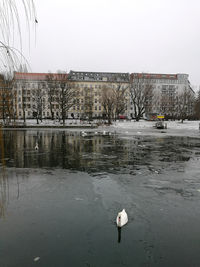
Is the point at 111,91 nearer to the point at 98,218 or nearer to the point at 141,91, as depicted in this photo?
the point at 141,91

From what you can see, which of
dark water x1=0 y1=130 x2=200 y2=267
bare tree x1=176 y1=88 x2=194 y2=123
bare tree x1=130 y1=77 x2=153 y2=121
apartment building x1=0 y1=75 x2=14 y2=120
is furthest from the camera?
bare tree x1=130 y1=77 x2=153 y2=121

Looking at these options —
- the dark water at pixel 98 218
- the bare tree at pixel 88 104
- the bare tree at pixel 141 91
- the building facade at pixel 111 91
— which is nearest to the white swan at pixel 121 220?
the dark water at pixel 98 218

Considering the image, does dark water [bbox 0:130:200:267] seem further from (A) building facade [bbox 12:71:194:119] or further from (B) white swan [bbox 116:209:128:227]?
(A) building facade [bbox 12:71:194:119]

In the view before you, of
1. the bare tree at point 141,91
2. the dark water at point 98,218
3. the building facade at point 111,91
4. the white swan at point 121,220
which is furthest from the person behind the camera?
the building facade at point 111,91

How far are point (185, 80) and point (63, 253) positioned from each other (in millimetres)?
131125

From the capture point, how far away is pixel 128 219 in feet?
13.7

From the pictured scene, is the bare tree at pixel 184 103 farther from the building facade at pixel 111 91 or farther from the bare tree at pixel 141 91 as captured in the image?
the bare tree at pixel 141 91

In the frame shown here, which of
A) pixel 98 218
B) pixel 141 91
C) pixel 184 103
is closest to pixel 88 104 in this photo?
pixel 141 91

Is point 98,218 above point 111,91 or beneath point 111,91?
beneath

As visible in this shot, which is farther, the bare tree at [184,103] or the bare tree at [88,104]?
the bare tree at [88,104]

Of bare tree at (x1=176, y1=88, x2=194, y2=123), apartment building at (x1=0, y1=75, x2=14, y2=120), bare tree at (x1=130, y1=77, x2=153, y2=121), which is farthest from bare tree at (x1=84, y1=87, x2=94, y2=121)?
apartment building at (x1=0, y1=75, x2=14, y2=120)

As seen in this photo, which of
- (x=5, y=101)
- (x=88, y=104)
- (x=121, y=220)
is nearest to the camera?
(x=5, y=101)

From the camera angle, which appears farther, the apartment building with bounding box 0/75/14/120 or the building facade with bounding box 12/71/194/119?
the building facade with bounding box 12/71/194/119

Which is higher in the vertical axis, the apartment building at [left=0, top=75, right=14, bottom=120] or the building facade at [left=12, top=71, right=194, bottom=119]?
the building facade at [left=12, top=71, right=194, bottom=119]
